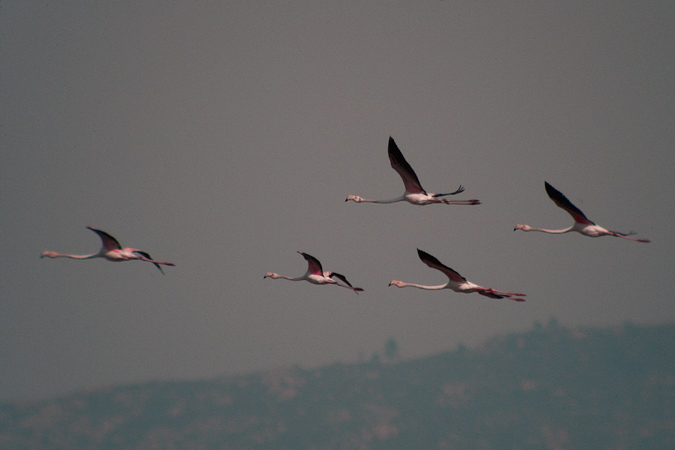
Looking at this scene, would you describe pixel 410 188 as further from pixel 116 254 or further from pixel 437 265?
pixel 116 254

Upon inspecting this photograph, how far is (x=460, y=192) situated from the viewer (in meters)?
34.3

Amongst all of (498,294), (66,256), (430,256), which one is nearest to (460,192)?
(430,256)

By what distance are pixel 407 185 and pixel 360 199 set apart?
4.29 m

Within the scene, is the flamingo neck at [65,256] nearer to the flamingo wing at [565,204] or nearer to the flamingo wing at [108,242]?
the flamingo wing at [108,242]

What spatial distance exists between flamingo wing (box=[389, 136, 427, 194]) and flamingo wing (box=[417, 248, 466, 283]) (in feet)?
14.3

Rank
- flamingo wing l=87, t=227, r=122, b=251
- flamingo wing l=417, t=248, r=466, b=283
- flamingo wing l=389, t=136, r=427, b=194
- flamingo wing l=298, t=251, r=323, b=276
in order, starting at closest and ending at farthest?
flamingo wing l=417, t=248, r=466, b=283 → flamingo wing l=389, t=136, r=427, b=194 → flamingo wing l=87, t=227, r=122, b=251 → flamingo wing l=298, t=251, r=323, b=276

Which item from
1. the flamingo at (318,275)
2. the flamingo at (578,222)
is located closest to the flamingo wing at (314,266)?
the flamingo at (318,275)

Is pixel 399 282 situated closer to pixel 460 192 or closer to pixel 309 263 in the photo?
pixel 309 263

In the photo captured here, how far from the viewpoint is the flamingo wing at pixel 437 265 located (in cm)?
3376

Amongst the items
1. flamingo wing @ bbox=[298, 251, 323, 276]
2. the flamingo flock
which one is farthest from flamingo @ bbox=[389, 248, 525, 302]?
flamingo wing @ bbox=[298, 251, 323, 276]

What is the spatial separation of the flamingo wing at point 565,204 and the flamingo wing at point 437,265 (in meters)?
5.77

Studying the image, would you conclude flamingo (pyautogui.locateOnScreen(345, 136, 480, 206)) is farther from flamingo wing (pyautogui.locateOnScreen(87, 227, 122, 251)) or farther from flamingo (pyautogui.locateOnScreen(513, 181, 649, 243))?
flamingo wing (pyautogui.locateOnScreen(87, 227, 122, 251))

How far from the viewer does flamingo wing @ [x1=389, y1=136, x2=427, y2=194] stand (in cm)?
3497

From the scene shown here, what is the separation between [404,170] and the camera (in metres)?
36.3
